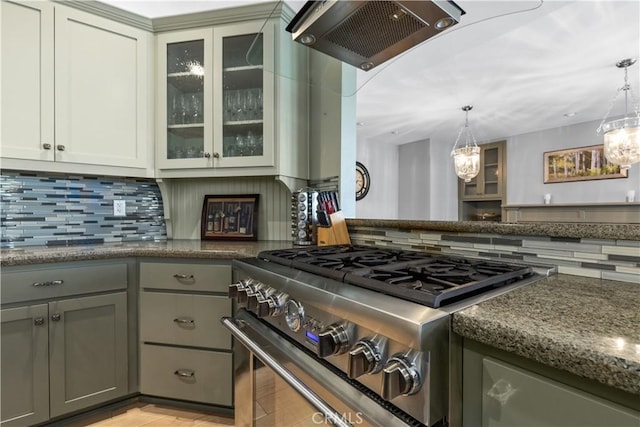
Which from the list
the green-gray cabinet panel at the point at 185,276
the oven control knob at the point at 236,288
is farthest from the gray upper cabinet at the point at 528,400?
the green-gray cabinet panel at the point at 185,276

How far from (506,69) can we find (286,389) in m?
3.32

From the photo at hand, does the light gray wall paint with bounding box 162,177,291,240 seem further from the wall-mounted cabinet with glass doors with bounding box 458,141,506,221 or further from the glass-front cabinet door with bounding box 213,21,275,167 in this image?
the wall-mounted cabinet with glass doors with bounding box 458,141,506,221

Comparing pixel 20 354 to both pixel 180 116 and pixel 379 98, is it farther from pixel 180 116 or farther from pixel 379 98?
pixel 379 98

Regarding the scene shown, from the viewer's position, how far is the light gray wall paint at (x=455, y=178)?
12.2ft

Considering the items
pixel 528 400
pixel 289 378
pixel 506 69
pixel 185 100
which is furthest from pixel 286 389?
pixel 506 69

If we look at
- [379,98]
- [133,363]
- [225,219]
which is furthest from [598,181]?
[133,363]

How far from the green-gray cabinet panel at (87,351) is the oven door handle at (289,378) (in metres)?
0.73

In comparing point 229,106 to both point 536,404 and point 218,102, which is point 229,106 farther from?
point 536,404

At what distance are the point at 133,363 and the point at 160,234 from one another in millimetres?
875

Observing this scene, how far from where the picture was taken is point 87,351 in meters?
1.43

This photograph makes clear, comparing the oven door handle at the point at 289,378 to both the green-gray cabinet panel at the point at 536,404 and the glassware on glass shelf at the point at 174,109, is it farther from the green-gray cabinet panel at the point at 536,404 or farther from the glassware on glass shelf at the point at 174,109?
the glassware on glass shelf at the point at 174,109

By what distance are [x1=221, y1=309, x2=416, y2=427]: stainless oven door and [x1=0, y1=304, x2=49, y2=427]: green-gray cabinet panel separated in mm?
867

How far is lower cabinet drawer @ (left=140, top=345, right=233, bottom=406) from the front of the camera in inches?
57.5

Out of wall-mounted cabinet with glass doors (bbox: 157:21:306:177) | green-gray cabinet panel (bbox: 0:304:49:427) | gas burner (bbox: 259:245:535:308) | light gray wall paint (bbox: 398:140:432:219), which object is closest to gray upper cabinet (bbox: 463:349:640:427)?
gas burner (bbox: 259:245:535:308)
